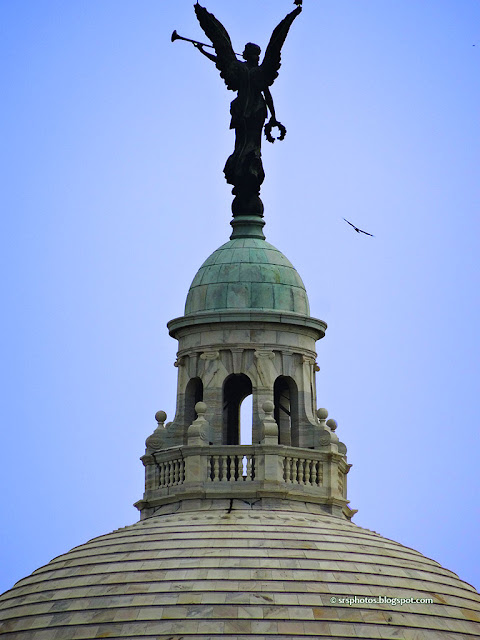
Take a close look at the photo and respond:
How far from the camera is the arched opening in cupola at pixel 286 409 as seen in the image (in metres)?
64.3

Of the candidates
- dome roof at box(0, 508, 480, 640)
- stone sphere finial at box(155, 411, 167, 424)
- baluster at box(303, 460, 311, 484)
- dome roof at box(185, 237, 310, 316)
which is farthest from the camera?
stone sphere finial at box(155, 411, 167, 424)

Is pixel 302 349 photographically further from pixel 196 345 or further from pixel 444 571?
pixel 444 571

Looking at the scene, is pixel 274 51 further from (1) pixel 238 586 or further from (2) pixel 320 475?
(1) pixel 238 586

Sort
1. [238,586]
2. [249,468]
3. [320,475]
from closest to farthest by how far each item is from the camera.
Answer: [238,586] < [249,468] < [320,475]

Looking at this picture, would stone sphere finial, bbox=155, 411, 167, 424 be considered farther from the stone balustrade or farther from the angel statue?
the angel statue

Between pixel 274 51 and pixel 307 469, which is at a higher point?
pixel 274 51

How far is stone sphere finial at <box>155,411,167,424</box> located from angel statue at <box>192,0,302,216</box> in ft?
23.4

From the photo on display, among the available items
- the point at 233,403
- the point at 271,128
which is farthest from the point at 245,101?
the point at 233,403

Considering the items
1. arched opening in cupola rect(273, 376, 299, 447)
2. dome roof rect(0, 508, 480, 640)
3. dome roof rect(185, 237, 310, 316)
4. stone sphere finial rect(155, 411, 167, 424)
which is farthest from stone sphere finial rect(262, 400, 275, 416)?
stone sphere finial rect(155, 411, 167, 424)

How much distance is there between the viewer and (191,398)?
65375 mm

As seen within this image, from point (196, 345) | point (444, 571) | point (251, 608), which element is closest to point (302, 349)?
point (196, 345)

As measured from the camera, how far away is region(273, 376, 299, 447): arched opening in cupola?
6431 centimetres

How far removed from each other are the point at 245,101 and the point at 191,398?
32.4 ft

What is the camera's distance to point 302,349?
213 feet
